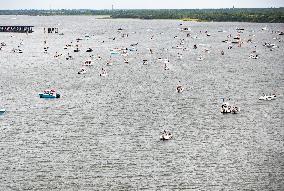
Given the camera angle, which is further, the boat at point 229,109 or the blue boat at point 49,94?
the blue boat at point 49,94

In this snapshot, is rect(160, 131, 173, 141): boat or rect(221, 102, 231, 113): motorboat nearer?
rect(160, 131, 173, 141): boat

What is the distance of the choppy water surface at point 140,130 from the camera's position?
147 feet

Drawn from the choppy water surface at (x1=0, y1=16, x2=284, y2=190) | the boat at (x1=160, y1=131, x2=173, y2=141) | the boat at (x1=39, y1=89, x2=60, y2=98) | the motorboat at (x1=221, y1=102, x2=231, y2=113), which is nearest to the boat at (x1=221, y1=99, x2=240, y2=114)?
the motorboat at (x1=221, y1=102, x2=231, y2=113)

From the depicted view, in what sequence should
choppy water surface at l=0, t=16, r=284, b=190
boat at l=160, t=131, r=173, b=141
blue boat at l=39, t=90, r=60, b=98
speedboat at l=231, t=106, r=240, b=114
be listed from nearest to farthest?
choppy water surface at l=0, t=16, r=284, b=190
boat at l=160, t=131, r=173, b=141
speedboat at l=231, t=106, r=240, b=114
blue boat at l=39, t=90, r=60, b=98

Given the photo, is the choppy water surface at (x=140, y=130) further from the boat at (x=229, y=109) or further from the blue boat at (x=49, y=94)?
the blue boat at (x=49, y=94)

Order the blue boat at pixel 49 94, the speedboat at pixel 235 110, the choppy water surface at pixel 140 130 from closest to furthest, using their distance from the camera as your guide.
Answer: the choppy water surface at pixel 140 130 < the speedboat at pixel 235 110 < the blue boat at pixel 49 94

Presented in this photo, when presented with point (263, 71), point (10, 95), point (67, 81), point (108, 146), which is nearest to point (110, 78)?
point (67, 81)

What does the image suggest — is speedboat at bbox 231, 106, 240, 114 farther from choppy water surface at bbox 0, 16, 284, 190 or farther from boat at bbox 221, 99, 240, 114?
choppy water surface at bbox 0, 16, 284, 190

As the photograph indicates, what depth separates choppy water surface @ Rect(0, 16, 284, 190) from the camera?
4469 cm

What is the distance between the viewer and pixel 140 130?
2379 inches

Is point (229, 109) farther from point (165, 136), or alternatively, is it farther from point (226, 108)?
point (165, 136)

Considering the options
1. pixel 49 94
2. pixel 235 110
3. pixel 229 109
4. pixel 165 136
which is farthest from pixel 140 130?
pixel 49 94

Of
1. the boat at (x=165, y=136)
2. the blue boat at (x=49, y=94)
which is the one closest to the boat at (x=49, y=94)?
the blue boat at (x=49, y=94)

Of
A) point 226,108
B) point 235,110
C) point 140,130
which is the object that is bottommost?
point 140,130
